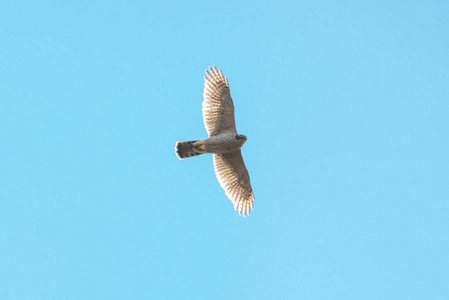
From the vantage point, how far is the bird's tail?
2231cm

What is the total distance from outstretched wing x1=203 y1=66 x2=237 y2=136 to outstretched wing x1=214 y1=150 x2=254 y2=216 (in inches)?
44.5

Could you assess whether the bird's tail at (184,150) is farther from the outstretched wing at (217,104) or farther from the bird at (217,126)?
the outstretched wing at (217,104)

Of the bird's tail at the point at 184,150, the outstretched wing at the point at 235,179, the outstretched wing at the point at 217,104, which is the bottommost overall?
the outstretched wing at the point at 235,179

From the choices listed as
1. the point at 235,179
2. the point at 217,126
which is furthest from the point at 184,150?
the point at 235,179

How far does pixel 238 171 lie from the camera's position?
23.2m

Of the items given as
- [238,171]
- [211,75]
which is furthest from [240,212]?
[211,75]

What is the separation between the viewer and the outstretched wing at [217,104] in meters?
22.0

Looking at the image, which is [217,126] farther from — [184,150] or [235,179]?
[235,179]

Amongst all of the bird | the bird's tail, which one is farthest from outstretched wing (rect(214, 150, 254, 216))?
the bird's tail

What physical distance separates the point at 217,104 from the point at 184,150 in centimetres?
187

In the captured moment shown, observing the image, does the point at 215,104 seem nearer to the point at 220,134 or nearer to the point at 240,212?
the point at 220,134

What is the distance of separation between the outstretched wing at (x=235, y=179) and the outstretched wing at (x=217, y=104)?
1131mm

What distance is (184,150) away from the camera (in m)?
22.4

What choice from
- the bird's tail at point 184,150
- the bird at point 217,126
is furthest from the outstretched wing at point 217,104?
the bird's tail at point 184,150
